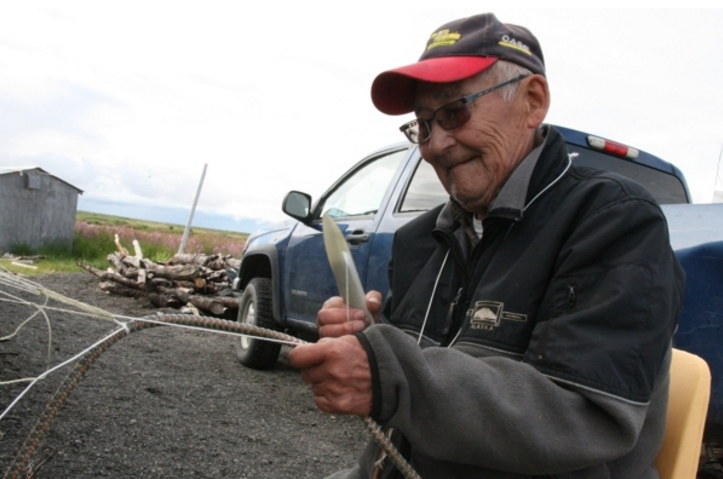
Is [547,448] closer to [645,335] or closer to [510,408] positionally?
[510,408]

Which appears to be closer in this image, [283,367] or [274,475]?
[274,475]

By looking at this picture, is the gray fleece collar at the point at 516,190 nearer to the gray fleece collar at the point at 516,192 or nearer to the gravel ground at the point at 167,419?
the gray fleece collar at the point at 516,192

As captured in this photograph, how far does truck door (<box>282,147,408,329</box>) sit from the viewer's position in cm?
427

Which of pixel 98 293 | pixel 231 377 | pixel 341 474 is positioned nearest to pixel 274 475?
pixel 341 474

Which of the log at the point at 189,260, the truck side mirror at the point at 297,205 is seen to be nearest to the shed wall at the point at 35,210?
the log at the point at 189,260

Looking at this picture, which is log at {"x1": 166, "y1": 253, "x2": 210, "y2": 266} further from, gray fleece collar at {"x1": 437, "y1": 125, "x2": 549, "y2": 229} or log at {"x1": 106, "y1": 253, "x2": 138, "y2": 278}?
gray fleece collar at {"x1": 437, "y1": 125, "x2": 549, "y2": 229}

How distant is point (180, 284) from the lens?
1034 centimetres

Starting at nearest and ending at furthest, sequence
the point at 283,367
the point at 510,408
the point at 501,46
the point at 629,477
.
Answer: the point at 510,408
the point at 629,477
the point at 501,46
the point at 283,367

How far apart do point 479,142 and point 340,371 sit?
2.65 feet

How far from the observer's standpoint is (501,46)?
1.60 metres

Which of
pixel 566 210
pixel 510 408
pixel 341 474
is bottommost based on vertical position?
pixel 341 474

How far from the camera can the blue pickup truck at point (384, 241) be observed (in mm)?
2248

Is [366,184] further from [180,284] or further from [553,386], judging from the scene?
[180,284]

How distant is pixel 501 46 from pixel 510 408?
93 centimetres
